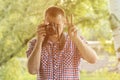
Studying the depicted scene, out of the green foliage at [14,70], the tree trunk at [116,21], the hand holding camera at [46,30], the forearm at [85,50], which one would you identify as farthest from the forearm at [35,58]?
the green foliage at [14,70]

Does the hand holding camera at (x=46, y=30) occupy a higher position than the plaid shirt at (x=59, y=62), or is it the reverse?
the hand holding camera at (x=46, y=30)

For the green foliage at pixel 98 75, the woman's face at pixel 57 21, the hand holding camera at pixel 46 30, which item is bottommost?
the green foliage at pixel 98 75

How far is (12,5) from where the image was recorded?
1486mm

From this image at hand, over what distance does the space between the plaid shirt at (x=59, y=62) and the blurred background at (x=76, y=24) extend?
0.39 m

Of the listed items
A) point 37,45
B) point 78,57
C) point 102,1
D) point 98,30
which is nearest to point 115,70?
point 98,30

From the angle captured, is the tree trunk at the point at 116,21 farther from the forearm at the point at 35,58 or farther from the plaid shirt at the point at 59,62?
the forearm at the point at 35,58

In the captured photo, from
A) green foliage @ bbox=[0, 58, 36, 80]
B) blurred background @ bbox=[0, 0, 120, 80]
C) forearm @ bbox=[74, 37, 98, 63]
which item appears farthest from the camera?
green foliage @ bbox=[0, 58, 36, 80]

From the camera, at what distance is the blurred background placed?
56.8 inches

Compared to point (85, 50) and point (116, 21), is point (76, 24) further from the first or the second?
point (85, 50)

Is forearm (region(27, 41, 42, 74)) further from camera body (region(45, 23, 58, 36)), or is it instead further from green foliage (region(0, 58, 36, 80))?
green foliage (region(0, 58, 36, 80))

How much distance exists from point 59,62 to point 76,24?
0.48 meters

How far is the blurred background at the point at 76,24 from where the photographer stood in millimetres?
1443

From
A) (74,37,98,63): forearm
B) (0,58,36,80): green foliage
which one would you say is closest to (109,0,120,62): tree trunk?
(74,37,98,63): forearm

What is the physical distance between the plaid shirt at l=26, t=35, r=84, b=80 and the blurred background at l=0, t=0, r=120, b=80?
1.27ft
